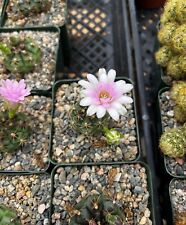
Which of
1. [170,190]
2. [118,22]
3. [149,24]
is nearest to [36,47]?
[118,22]

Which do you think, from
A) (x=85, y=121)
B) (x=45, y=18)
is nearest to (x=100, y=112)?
(x=85, y=121)

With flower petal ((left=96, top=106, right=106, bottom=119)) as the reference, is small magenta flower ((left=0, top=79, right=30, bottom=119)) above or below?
above

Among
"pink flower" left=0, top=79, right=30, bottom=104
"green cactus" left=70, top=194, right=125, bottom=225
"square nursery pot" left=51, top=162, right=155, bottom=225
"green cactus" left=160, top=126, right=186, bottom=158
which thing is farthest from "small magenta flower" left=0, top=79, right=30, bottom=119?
"green cactus" left=160, top=126, right=186, bottom=158

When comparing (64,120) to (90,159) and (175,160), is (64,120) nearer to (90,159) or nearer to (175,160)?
(90,159)

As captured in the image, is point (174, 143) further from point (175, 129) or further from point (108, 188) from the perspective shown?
point (108, 188)

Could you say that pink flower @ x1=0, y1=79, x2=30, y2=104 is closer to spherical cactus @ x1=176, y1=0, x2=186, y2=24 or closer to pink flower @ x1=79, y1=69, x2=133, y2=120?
pink flower @ x1=79, y1=69, x2=133, y2=120

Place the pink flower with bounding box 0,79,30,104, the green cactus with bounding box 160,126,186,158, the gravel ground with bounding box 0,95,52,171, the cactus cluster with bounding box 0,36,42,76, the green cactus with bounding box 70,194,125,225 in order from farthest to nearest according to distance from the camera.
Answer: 1. the cactus cluster with bounding box 0,36,42,76
2. the gravel ground with bounding box 0,95,52,171
3. the green cactus with bounding box 160,126,186,158
4. the pink flower with bounding box 0,79,30,104
5. the green cactus with bounding box 70,194,125,225
